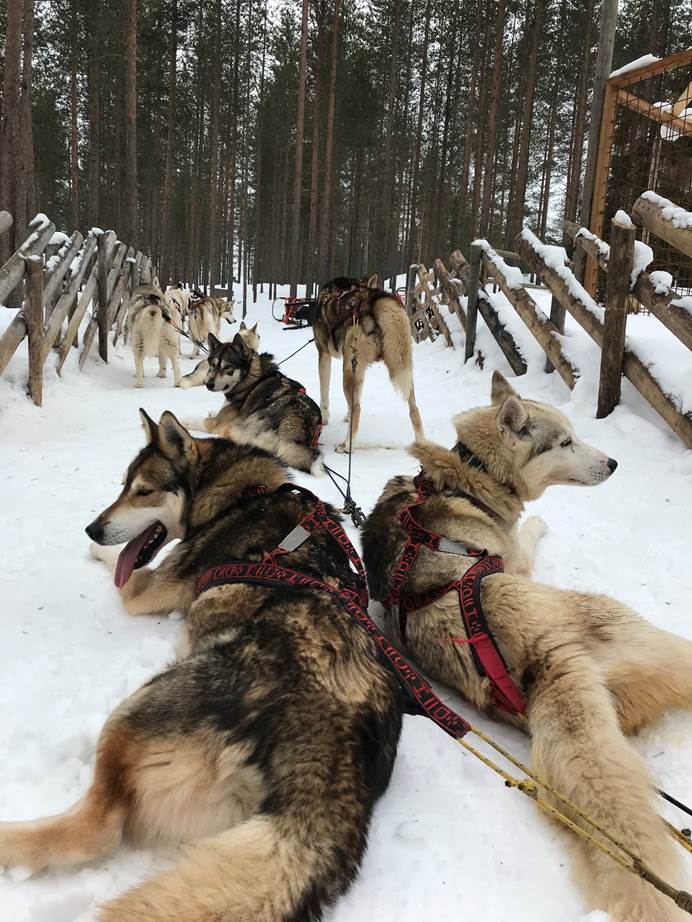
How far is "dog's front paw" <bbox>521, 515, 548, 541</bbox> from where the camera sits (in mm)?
3973

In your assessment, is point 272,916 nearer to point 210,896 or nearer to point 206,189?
point 210,896

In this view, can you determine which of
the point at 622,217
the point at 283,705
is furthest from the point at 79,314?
the point at 283,705

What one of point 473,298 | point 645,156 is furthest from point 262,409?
point 645,156

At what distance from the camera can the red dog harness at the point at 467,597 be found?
84.0 inches

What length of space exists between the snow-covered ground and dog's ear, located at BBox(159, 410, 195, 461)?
814mm

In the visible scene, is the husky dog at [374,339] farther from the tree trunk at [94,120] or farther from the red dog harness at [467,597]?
the tree trunk at [94,120]

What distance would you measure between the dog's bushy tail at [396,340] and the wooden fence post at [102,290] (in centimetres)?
625

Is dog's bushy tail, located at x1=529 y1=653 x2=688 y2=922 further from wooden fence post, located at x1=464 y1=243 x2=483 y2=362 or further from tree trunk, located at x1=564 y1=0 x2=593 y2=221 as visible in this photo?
tree trunk, located at x1=564 y1=0 x2=593 y2=221

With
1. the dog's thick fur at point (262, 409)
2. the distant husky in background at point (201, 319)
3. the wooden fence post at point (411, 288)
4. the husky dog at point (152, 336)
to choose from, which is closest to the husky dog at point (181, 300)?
the distant husky in background at point (201, 319)

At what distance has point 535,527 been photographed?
13.3 feet

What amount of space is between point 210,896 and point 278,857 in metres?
0.16

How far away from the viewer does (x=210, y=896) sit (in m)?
1.17

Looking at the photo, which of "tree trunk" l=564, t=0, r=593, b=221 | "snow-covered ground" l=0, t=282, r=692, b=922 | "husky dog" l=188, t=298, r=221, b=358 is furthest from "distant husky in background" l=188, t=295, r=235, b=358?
"tree trunk" l=564, t=0, r=593, b=221

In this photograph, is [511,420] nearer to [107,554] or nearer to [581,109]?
[107,554]
